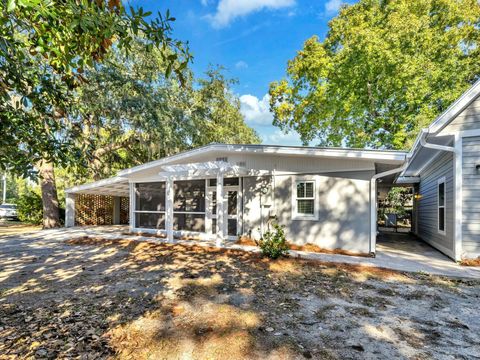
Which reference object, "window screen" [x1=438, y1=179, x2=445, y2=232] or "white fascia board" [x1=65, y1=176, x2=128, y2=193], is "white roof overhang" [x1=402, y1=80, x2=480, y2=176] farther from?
"white fascia board" [x1=65, y1=176, x2=128, y2=193]

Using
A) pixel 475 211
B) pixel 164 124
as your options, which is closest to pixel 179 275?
pixel 475 211

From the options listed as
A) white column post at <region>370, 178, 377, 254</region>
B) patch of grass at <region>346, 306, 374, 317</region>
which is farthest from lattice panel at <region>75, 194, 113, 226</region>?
patch of grass at <region>346, 306, 374, 317</region>

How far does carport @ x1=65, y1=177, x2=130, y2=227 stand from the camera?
13.9 meters

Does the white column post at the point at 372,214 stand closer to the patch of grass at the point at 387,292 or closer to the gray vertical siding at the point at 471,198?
the gray vertical siding at the point at 471,198

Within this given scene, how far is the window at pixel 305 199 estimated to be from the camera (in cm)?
819

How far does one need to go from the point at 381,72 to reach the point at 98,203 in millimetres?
19127

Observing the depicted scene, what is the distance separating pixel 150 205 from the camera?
38.1 feet

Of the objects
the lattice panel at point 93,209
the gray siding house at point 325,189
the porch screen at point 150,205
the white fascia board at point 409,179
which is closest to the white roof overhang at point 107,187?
the porch screen at point 150,205

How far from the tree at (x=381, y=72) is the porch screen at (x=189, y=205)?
11.7m

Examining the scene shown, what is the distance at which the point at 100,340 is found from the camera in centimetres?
293

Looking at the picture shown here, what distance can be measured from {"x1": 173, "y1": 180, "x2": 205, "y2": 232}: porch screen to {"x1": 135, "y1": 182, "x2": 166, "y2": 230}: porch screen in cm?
93

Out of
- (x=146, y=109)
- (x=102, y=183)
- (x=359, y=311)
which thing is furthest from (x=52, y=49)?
(x=102, y=183)

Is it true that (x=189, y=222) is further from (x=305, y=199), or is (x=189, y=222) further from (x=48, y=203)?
(x=48, y=203)

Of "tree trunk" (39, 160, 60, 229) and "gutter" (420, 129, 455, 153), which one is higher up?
"gutter" (420, 129, 455, 153)
